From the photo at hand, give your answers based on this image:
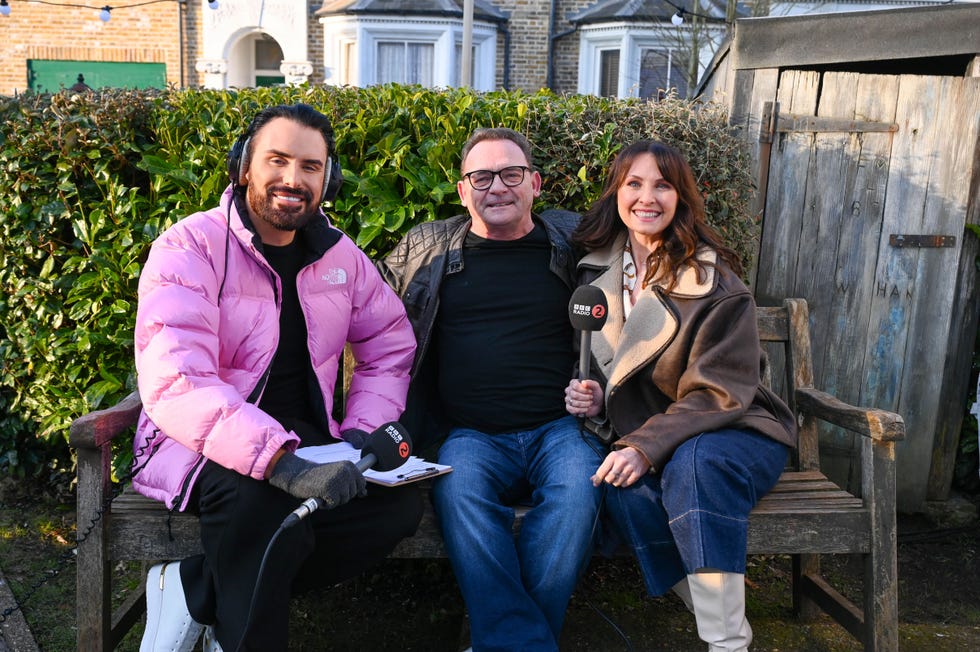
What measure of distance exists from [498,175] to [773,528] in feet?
5.52

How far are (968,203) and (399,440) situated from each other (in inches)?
138

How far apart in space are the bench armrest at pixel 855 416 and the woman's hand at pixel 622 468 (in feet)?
2.92

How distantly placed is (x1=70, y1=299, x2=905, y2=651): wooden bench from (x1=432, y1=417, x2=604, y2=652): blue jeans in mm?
175

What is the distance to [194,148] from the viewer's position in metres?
4.02

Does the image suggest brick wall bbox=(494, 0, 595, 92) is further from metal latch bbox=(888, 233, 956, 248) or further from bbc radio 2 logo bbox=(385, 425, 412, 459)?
bbc radio 2 logo bbox=(385, 425, 412, 459)

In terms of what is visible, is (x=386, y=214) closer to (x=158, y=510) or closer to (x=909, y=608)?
(x=158, y=510)

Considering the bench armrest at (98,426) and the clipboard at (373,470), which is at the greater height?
→ the bench armrest at (98,426)

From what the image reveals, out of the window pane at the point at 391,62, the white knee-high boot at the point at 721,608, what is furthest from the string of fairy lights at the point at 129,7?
the white knee-high boot at the point at 721,608

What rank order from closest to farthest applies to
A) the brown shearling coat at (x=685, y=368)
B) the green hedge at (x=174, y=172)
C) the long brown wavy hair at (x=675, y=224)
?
the brown shearling coat at (x=685, y=368) → the long brown wavy hair at (x=675, y=224) → the green hedge at (x=174, y=172)

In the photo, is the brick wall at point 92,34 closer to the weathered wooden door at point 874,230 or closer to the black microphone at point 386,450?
the weathered wooden door at point 874,230

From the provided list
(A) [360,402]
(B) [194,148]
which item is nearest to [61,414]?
(B) [194,148]

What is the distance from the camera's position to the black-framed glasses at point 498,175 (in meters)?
3.50

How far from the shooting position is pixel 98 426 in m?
2.90

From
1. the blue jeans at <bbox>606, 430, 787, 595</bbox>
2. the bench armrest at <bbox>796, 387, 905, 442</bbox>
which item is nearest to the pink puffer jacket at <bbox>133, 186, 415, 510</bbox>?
the blue jeans at <bbox>606, 430, 787, 595</bbox>
